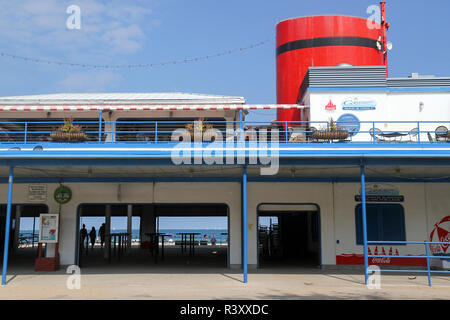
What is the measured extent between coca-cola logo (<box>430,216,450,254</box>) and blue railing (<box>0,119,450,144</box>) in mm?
2901

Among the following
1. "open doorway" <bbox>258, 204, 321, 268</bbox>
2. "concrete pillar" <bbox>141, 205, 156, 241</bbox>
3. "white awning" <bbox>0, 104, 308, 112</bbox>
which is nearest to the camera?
"white awning" <bbox>0, 104, 308, 112</bbox>

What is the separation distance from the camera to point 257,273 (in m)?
14.6

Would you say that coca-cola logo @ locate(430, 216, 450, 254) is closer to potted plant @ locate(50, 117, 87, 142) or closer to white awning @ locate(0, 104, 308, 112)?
white awning @ locate(0, 104, 308, 112)

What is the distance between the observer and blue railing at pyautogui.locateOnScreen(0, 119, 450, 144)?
1463 cm

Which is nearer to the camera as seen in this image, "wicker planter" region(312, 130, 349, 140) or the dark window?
"wicker planter" region(312, 130, 349, 140)

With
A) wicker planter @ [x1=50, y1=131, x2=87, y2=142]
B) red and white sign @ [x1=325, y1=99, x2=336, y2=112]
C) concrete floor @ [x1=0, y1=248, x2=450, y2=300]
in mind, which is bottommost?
concrete floor @ [x1=0, y1=248, x2=450, y2=300]

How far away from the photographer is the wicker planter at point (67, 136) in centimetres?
1462

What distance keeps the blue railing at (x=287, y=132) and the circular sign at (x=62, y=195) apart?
6.43ft

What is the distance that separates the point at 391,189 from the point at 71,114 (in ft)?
42.6

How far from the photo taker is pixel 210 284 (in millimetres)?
12188
